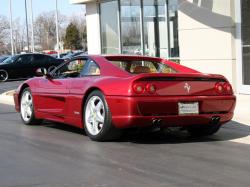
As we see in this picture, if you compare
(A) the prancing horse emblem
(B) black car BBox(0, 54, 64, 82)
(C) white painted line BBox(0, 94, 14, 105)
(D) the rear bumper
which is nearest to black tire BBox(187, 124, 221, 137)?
(D) the rear bumper

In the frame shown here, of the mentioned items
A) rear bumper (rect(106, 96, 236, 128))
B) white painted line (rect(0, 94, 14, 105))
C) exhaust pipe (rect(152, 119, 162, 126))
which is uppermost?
rear bumper (rect(106, 96, 236, 128))

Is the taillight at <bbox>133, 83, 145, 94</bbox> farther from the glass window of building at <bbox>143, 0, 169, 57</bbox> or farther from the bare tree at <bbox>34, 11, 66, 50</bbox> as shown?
the bare tree at <bbox>34, 11, 66, 50</bbox>

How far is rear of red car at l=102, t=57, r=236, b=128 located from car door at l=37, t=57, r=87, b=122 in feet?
4.59

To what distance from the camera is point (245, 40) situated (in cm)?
1407

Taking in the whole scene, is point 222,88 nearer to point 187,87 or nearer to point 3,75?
point 187,87

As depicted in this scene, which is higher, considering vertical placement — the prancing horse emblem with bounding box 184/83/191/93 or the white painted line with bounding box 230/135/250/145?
the prancing horse emblem with bounding box 184/83/191/93

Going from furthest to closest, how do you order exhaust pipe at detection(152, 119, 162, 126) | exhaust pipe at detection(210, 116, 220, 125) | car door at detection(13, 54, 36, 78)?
1. car door at detection(13, 54, 36, 78)
2. exhaust pipe at detection(210, 116, 220, 125)
3. exhaust pipe at detection(152, 119, 162, 126)

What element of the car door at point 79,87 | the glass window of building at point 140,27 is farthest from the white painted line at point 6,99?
the car door at point 79,87

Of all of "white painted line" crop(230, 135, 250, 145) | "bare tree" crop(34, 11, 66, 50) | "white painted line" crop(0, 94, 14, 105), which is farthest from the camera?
"bare tree" crop(34, 11, 66, 50)

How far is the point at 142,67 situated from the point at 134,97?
1.25 metres

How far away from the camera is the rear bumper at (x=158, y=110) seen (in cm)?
775

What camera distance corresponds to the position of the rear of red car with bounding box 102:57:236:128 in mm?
7758

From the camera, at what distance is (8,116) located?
12.2 meters

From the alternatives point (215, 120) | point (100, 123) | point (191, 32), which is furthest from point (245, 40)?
point (100, 123)
